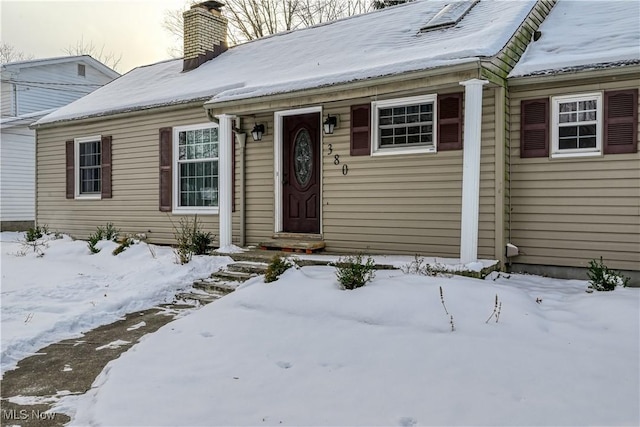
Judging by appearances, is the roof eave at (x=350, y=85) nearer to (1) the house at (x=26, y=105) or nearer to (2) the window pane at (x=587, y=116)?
(2) the window pane at (x=587, y=116)

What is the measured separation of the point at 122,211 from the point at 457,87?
7477 mm

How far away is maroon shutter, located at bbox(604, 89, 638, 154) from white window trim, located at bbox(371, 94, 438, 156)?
2129mm

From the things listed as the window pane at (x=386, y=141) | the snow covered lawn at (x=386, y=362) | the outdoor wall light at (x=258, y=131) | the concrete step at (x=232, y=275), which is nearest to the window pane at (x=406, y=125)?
the window pane at (x=386, y=141)

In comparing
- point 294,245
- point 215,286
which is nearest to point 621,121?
point 294,245

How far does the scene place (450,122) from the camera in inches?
261

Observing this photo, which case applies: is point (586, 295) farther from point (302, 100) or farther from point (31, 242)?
point (31, 242)

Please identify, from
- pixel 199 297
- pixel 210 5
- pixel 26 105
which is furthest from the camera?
pixel 26 105

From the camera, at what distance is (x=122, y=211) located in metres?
10.3

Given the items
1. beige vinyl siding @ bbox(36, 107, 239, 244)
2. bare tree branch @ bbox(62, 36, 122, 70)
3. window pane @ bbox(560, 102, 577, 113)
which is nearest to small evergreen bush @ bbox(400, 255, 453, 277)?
window pane @ bbox(560, 102, 577, 113)

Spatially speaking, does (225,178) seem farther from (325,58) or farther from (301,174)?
(325,58)

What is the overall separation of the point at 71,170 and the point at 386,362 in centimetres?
1001

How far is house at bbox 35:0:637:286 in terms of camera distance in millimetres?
6250

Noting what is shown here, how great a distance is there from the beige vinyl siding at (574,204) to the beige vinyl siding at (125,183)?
193 inches

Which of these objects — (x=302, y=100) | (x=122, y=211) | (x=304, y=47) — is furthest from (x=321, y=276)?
(x=122, y=211)
